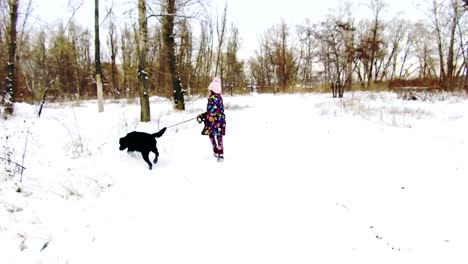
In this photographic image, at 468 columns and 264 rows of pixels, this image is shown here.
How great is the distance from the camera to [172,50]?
1295cm

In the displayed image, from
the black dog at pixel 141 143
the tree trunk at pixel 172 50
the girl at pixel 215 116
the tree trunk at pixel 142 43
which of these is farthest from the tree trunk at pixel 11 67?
the girl at pixel 215 116

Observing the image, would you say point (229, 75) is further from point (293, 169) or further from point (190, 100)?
point (293, 169)

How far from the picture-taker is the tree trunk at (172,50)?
40.9 feet

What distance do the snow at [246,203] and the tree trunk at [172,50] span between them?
7000 mm

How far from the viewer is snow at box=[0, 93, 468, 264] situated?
9.35 feet

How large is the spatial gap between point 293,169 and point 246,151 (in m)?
1.60

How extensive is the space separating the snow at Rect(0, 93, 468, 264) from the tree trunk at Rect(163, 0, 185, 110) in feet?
23.0

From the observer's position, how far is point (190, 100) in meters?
16.2

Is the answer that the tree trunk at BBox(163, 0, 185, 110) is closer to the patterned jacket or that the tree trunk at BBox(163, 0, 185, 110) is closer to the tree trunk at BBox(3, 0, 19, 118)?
the tree trunk at BBox(3, 0, 19, 118)

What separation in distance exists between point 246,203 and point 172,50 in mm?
10499

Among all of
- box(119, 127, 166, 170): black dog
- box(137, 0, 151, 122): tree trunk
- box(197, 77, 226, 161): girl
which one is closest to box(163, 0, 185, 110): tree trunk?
box(137, 0, 151, 122): tree trunk

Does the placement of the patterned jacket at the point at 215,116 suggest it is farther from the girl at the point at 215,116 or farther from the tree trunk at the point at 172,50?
the tree trunk at the point at 172,50

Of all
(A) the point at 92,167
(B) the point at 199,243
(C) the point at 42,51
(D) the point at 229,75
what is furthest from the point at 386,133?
(C) the point at 42,51

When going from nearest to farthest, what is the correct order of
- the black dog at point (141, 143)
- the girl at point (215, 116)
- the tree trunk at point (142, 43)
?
1. the black dog at point (141, 143)
2. the girl at point (215, 116)
3. the tree trunk at point (142, 43)
